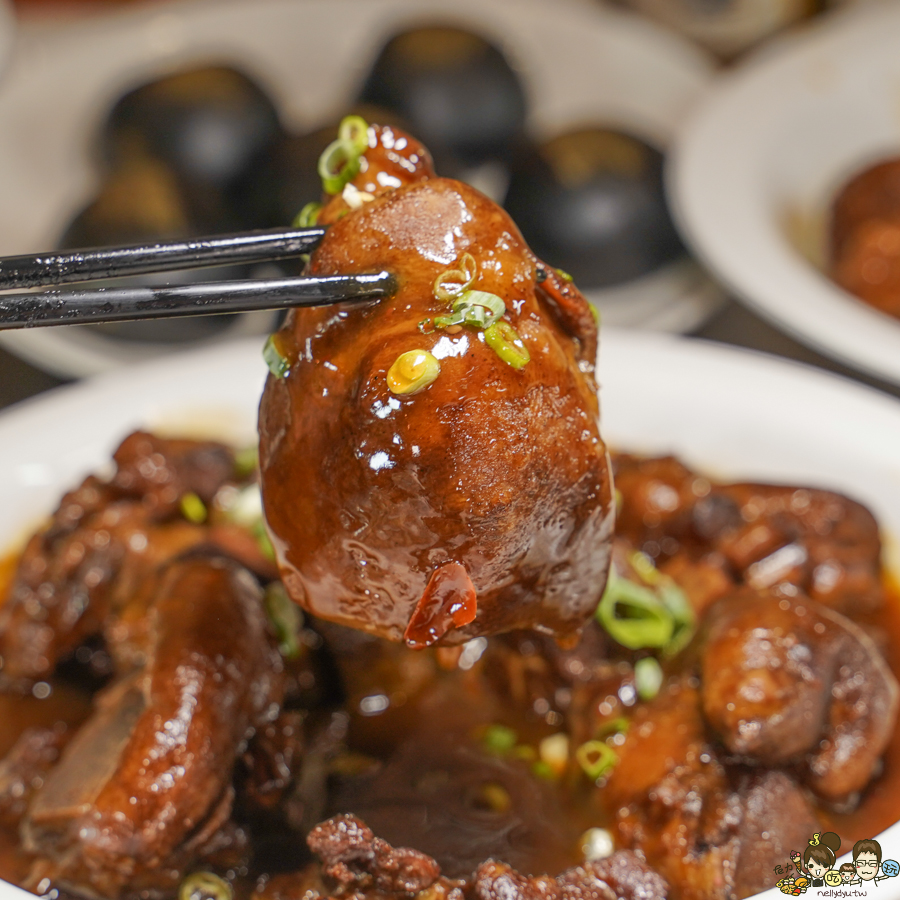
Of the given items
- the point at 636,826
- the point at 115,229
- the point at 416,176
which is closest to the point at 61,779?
the point at 636,826

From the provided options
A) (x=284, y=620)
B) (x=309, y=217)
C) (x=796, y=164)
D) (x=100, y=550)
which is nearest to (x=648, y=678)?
(x=284, y=620)

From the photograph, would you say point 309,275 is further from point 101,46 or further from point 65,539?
point 101,46

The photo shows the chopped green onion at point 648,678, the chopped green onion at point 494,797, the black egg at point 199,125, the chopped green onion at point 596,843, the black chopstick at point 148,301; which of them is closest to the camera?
the black chopstick at point 148,301

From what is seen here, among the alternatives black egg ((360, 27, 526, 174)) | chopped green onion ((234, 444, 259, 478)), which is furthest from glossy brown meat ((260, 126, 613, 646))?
black egg ((360, 27, 526, 174))

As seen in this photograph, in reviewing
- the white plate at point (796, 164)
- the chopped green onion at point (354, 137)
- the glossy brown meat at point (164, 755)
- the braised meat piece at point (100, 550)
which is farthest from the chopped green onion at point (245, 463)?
the white plate at point (796, 164)

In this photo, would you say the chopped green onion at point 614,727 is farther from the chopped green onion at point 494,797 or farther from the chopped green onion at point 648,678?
the chopped green onion at point 494,797

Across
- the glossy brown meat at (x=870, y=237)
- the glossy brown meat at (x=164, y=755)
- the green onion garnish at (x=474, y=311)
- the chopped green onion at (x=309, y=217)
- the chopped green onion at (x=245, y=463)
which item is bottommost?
the glossy brown meat at (x=870, y=237)

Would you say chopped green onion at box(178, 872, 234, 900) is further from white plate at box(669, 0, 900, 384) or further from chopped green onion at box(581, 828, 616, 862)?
white plate at box(669, 0, 900, 384)

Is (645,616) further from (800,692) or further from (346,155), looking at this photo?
(346,155)
